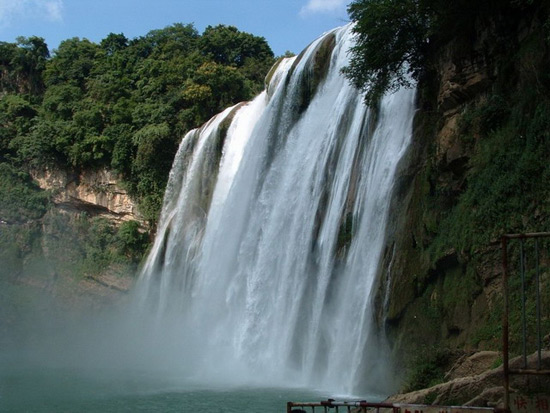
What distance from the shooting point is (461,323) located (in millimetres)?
12195

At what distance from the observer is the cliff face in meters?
12.0

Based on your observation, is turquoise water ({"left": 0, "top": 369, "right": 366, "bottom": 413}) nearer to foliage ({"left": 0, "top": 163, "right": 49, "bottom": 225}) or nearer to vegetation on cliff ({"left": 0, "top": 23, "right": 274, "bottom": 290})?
vegetation on cliff ({"left": 0, "top": 23, "right": 274, "bottom": 290})

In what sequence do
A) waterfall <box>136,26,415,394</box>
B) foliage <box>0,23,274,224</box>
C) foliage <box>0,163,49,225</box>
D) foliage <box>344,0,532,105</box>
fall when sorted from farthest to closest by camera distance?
foliage <box>0,163,49,225</box>
foliage <box>0,23,274,224</box>
waterfall <box>136,26,415,394</box>
foliage <box>344,0,532,105</box>

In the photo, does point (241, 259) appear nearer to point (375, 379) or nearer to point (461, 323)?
point (375, 379)

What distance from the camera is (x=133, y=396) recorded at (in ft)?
50.9

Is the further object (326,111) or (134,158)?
(134,158)

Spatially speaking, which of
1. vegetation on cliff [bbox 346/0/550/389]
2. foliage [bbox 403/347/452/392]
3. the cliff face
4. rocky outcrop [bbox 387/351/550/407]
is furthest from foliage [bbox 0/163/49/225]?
rocky outcrop [bbox 387/351/550/407]

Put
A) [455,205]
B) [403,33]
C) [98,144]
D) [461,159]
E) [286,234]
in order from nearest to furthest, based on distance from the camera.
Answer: [455,205] → [461,159] → [403,33] → [286,234] → [98,144]

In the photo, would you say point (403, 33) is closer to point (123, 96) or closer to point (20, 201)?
point (20, 201)

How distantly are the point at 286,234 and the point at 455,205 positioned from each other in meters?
Answer: 6.71

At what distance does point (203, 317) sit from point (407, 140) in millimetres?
10737

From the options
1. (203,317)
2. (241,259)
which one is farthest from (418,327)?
(203,317)

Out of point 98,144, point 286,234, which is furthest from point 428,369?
point 98,144

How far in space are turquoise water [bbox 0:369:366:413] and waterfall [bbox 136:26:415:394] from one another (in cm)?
131
